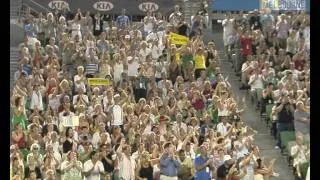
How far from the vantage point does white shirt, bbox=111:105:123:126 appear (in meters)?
14.7

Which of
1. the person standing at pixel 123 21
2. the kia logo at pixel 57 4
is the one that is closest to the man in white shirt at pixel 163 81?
the person standing at pixel 123 21

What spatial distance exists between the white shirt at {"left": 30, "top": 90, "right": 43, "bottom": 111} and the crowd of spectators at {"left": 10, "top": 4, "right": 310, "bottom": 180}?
2 cm

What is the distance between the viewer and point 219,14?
23625mm

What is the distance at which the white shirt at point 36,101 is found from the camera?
1511 centimetres

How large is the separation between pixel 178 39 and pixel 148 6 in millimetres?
3447

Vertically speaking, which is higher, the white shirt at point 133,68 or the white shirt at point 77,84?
the white shirt at point 133,68

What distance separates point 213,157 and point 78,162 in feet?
8.76

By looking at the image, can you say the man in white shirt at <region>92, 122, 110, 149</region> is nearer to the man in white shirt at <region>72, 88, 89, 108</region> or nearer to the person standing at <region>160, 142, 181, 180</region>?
the man in white shirt at <region>72, 88, 89, 108</region>

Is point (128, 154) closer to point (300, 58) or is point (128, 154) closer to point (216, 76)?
point (216, 76)

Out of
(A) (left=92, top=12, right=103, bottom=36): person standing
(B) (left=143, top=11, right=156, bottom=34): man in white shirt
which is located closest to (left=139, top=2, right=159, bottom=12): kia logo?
(A) (left=92, top=12, right=103, bottom=36): person standing

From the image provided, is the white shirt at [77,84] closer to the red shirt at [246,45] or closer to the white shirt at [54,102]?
the white shirt at [54,102]

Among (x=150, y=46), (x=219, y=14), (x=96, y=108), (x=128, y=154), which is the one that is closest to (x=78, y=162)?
(x=128, y=154)

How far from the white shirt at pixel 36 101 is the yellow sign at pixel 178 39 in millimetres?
4899
